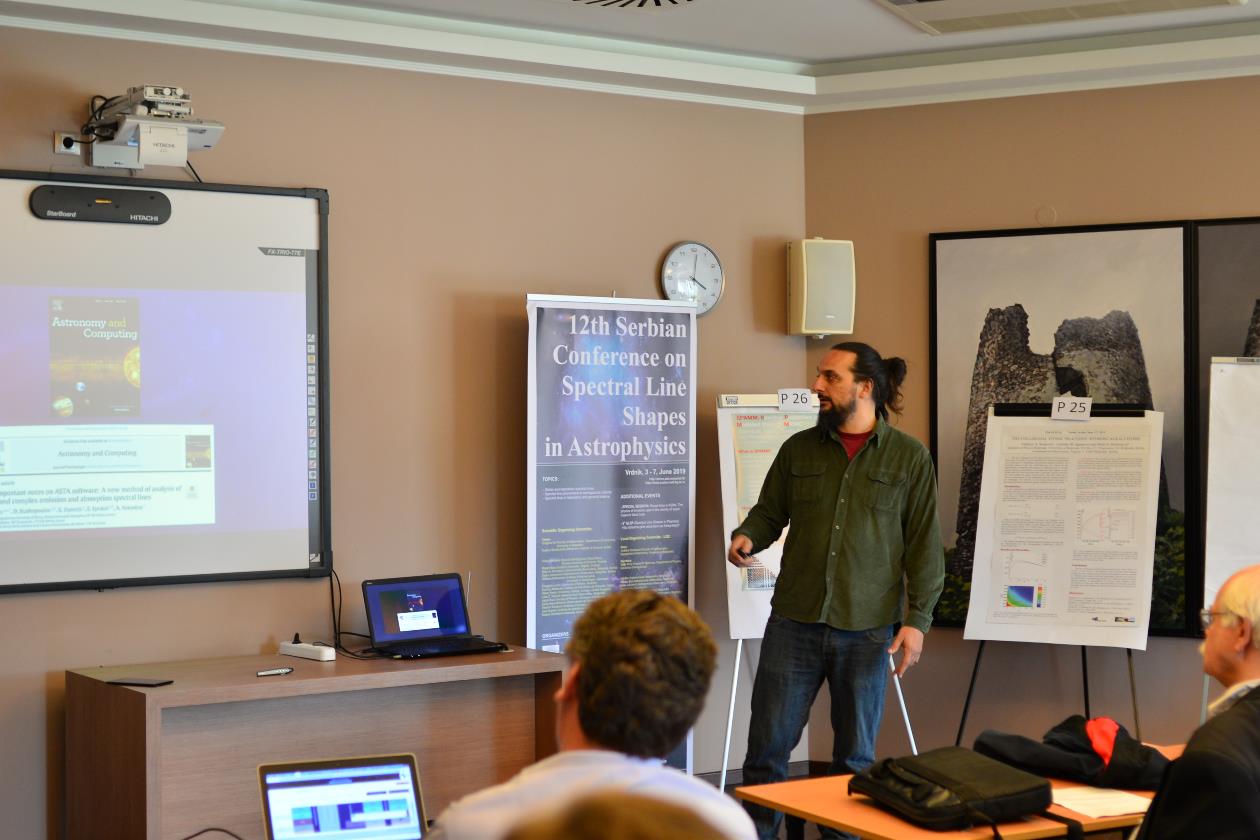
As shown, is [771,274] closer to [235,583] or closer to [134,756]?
[235,583]

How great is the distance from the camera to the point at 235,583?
4359 millimetres

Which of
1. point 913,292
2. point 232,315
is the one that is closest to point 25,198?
point 232,315

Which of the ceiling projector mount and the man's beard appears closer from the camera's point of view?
the ceiling projector mount

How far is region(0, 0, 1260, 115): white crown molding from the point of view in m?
4.16

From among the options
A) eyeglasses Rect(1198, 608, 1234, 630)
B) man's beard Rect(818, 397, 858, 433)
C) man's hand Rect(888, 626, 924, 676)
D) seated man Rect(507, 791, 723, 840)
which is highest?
man's beard Rect(818, 397, 858, 433)

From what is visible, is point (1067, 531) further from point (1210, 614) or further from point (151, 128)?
point (151, 128)

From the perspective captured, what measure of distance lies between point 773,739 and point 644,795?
332cm

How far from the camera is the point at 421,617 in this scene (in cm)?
434

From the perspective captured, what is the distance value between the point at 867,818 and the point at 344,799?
1.21 meters

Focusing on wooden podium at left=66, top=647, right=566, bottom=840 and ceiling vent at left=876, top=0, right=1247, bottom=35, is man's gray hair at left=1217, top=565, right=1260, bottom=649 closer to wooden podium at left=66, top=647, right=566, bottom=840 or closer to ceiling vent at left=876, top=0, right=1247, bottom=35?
wooden podium at left=66, top=647, right=566, bottom=840

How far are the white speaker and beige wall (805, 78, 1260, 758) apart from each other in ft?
0.53

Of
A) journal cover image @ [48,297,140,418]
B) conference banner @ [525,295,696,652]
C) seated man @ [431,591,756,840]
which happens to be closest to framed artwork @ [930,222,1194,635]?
conference banner @ [525,295,696,652]

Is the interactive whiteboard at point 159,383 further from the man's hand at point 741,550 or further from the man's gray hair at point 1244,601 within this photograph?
the man's gray hair at point 1244,601

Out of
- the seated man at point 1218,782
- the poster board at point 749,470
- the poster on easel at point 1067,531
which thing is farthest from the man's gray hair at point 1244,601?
the poster board at point 749,470
